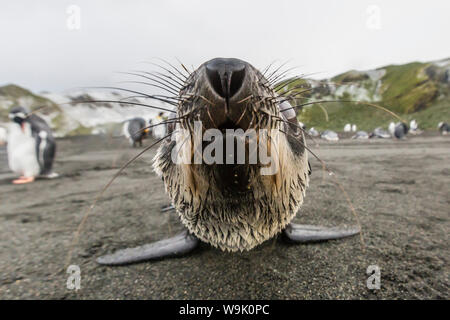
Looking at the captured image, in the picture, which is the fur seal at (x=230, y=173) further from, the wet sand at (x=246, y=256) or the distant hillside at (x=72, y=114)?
the distant hillside at (x=72, y=114)

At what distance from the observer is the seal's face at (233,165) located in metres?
1.08

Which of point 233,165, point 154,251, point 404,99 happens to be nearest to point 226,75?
point 233,165

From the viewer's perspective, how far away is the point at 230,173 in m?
1.36

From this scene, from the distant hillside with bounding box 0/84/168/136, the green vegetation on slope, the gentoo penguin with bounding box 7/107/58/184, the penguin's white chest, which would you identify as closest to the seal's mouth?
the gentoo penguin with bounding box 7/107/58/184

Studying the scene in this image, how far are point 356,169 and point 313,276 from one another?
5.60 metres

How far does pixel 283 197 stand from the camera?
1804 mm

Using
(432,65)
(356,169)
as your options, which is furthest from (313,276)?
(432,65)

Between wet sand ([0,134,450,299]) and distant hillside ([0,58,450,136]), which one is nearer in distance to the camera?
wet sand ([0,134,450,299])

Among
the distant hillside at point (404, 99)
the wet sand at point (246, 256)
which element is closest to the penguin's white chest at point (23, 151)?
the wet sand at point (246, 256)

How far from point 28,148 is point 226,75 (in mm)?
8824

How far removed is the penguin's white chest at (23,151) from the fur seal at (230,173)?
23.1 ft

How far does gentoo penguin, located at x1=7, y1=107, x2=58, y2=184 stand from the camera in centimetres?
740

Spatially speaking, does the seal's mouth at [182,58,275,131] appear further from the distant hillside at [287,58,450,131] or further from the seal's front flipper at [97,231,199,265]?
the distant hillside at [287,58,450,131]

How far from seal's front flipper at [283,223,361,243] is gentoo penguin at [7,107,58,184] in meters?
7.92
